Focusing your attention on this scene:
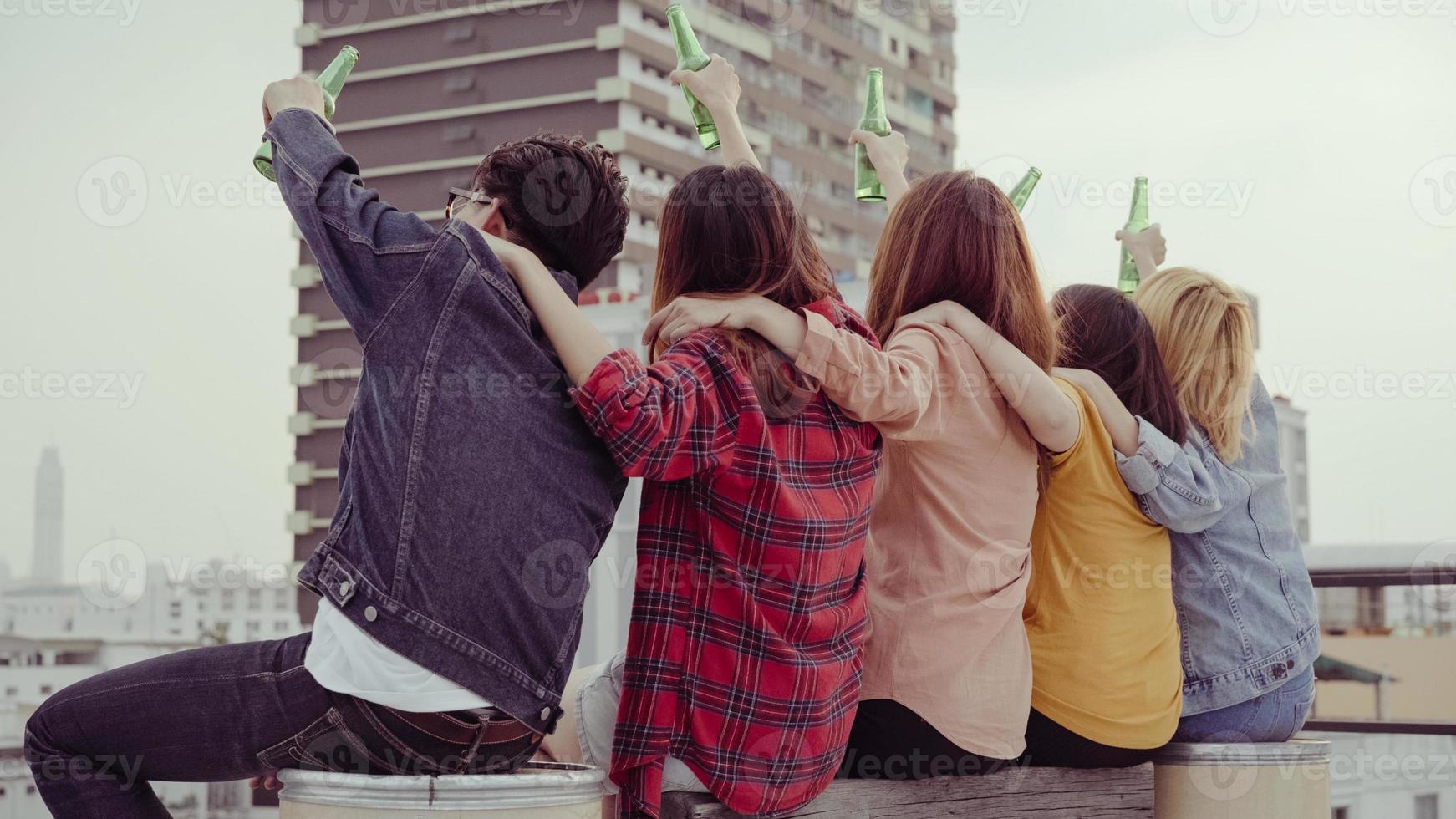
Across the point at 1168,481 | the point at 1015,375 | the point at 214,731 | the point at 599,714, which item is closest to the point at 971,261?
the point at 1015,375

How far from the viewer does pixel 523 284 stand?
4.74ft

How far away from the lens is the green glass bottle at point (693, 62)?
2.09 metres

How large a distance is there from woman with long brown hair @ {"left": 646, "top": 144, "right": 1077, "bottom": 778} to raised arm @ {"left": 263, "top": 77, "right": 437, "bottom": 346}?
1.12ft

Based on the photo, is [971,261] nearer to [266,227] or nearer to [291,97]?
[291,97]

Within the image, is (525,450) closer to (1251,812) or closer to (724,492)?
(724,492)

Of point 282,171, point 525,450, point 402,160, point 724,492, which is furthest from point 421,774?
point 402,160

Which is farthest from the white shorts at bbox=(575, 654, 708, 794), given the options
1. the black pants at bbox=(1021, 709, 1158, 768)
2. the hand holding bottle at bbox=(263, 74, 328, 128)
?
the hand holding bottle at bbox=(263, 74, 328, 128)

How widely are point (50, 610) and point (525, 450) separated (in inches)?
2178

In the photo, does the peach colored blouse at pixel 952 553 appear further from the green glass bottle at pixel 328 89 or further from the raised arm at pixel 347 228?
the green glass bottle at pixel 328 89

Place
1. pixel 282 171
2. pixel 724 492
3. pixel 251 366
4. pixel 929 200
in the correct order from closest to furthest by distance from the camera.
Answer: pixel 282 171, pixel 724 492, pixel 929 200, pixel 251 366

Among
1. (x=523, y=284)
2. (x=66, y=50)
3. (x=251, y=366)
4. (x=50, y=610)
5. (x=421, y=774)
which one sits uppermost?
(x=66, y=50)

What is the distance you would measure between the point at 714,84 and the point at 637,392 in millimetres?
849

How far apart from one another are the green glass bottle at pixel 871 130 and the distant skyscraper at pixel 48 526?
50.3m

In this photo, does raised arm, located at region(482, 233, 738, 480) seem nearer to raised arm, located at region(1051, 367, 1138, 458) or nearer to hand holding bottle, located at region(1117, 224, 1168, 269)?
raised arm, located at region(1051, 367, 1138, 458)
